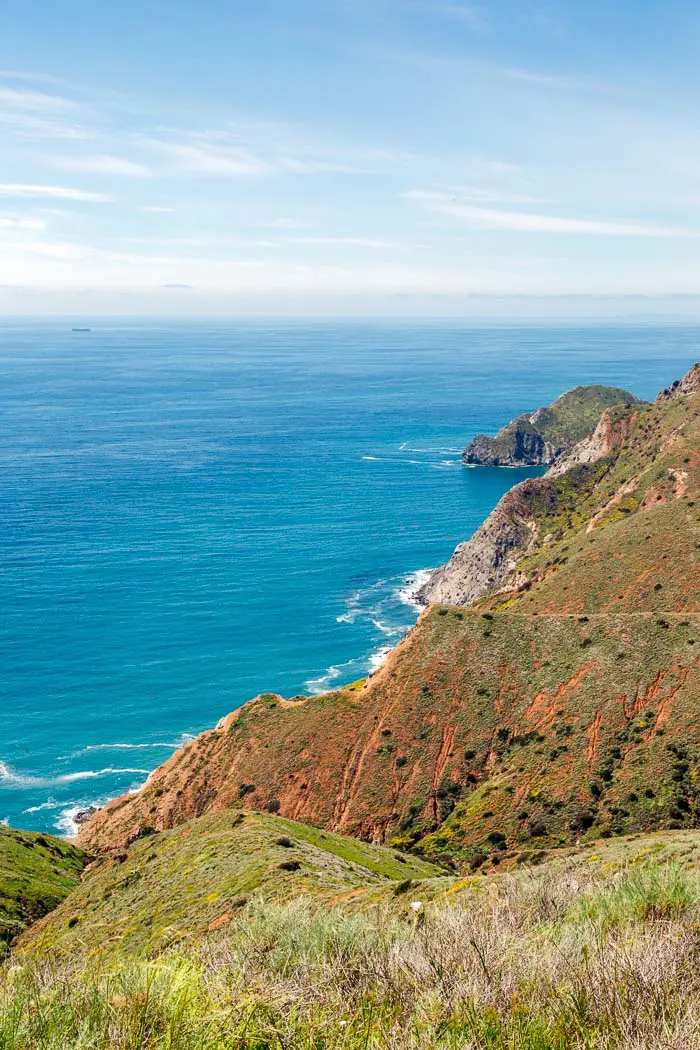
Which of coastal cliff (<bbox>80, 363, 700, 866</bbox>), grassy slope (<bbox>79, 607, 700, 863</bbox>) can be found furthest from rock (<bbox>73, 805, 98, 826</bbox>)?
grassy slope (<bbox>79, 607, 700, 863</bbox>)

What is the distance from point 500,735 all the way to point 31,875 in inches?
1544

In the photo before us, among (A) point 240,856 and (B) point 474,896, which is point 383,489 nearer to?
(A) point 240,856

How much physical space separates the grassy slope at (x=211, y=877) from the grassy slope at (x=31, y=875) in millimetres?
1721

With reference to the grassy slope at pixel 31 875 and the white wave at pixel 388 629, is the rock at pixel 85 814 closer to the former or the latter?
the grassy slope at pixel 31 875

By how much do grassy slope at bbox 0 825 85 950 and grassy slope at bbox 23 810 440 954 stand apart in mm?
1721

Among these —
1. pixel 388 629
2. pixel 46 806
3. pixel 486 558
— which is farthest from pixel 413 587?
pixel 46 806

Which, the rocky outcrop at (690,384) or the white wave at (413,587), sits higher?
the rocky outcrop at (690,384)

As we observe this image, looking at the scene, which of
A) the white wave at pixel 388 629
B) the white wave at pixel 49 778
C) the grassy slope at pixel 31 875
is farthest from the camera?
the white wave at pixel 388 629

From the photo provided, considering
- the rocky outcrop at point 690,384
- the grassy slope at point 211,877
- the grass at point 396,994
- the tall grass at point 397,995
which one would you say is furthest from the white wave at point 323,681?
the rocky outcrop at point 690,384

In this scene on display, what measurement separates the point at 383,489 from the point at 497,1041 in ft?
612

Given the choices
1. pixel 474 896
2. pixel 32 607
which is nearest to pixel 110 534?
pixel 32 607

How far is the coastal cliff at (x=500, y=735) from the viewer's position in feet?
196

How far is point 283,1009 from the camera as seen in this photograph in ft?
47.1

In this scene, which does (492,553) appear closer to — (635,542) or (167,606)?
(635,542)
